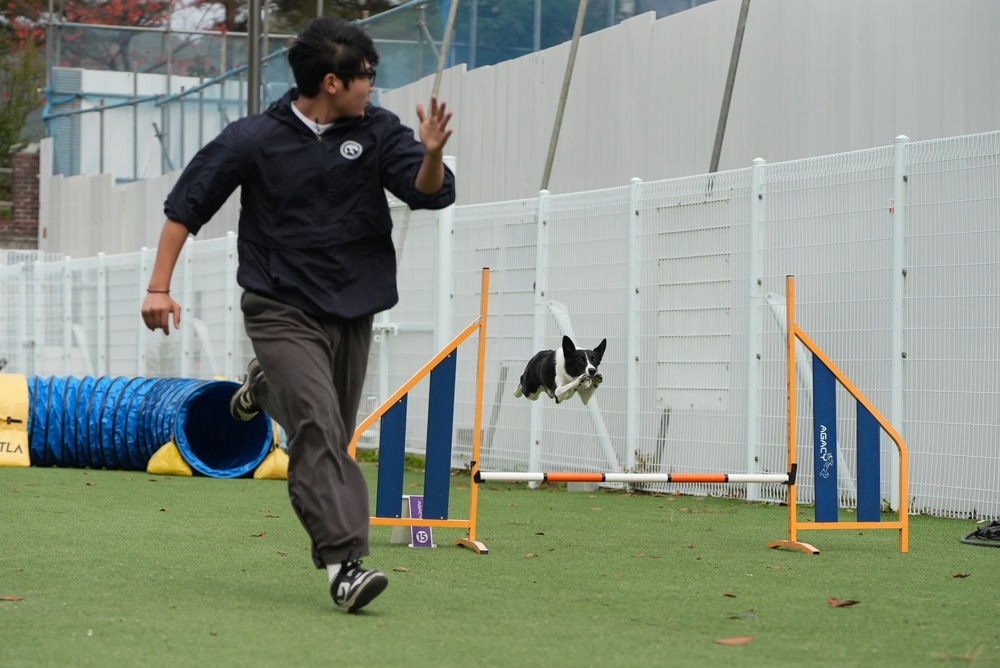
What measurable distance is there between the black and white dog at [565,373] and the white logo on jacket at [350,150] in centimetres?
364

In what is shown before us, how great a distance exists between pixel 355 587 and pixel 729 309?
600cm

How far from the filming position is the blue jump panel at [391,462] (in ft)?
21.0

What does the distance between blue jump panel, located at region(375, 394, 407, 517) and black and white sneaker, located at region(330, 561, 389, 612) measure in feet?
6.42

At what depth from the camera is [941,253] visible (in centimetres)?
841

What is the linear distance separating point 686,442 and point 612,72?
160 inches

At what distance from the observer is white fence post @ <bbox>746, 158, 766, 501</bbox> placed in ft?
31.3

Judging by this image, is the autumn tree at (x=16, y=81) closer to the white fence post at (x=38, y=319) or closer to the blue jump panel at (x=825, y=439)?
the white fence post at (x=38, y=319)

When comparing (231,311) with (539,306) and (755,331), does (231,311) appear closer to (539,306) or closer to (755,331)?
(539,306)

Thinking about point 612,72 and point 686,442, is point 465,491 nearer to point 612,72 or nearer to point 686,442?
point 686,442

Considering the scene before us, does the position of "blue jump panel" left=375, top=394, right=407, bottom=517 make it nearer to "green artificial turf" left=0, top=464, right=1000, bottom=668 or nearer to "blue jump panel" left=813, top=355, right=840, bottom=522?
"green artificial turf" left=0, top=464, right=1000, bottom=668

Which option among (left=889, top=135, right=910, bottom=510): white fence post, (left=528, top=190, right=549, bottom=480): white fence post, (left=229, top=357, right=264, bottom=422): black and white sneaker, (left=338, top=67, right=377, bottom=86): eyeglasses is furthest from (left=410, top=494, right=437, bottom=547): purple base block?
(left=528, top=190, right=549, bottom=480): white fence post

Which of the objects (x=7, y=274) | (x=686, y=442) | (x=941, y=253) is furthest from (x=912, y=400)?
(x=7, y=274)

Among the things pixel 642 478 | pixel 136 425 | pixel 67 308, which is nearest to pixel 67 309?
pixel 67 308

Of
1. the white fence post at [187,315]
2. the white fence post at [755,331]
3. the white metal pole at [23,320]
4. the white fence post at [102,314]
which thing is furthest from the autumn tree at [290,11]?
the white fence post at [755,331]
